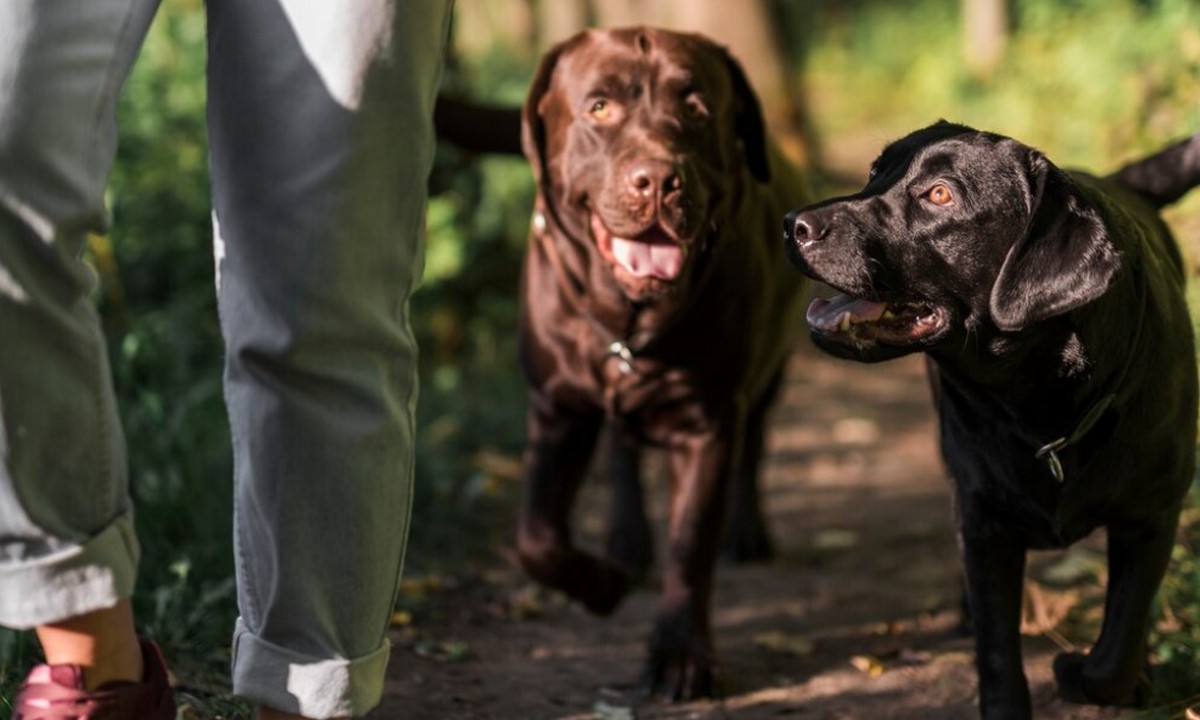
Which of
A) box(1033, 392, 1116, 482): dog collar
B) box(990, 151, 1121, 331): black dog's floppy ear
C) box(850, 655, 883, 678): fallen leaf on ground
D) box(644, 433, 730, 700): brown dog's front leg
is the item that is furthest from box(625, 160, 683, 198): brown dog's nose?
box(850, 655, 883, 678): fallen leaf on ground

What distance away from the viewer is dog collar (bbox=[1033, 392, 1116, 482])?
124 inches

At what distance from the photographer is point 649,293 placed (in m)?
3.89

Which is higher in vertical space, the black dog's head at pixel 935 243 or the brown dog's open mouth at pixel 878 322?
the black dog's head at pixel 935 243

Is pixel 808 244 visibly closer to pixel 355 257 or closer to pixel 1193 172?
pixel 355 257

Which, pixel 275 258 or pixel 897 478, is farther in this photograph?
pixel 897 478

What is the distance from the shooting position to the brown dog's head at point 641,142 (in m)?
3.81

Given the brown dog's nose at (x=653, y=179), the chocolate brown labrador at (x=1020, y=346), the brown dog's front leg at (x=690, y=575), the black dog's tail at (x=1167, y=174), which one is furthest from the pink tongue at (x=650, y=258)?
the black dog's tail at (x=1167, y=174)

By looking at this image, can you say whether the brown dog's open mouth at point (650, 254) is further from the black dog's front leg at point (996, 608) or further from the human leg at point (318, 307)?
the human leg at point (318, 307)

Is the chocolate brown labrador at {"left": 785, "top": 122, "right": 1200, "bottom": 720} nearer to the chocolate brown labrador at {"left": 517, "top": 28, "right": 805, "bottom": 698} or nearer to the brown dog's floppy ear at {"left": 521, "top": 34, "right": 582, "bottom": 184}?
the chocolate brown labrador at {"left": 517, "top": 28, "right": 805, "bottom": 698}

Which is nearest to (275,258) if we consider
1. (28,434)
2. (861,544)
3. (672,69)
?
(28,434)

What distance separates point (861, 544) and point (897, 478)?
98 cm

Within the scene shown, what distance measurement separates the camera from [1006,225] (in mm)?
3107

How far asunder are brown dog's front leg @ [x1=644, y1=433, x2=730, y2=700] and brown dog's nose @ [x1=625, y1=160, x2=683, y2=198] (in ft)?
2.33

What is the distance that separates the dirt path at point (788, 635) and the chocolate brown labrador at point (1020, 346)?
460 millimetres
